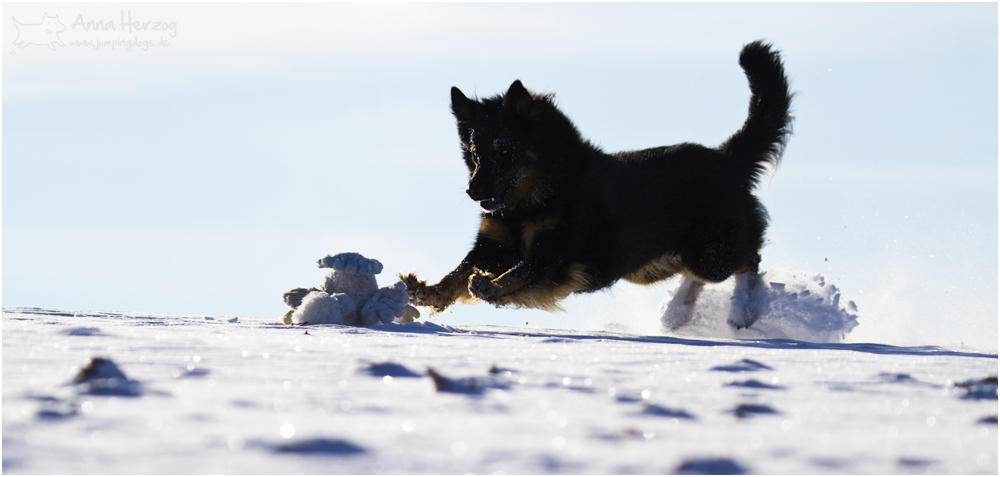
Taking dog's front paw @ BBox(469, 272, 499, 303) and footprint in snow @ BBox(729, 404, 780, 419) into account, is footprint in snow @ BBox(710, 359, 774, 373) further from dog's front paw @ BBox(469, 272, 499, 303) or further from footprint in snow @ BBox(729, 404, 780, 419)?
dog's front paw @ BBox(469, 272, 499, 303)

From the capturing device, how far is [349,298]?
4570mm

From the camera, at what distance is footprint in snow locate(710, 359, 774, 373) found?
2326 millimetres

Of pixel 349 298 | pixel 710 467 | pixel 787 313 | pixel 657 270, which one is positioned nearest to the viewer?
pixel 710 467

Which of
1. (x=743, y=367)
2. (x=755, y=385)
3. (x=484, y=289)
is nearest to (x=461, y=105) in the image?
(x=484, y=289)

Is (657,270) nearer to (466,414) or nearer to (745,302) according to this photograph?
(745,302)

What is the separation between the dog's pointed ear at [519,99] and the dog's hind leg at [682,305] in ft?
7.25

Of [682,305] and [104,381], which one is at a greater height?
[682,305]

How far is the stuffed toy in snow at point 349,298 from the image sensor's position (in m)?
4.37

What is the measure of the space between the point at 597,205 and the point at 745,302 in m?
1.76

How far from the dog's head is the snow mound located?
1.93m

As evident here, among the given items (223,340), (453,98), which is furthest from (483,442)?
(453,98)

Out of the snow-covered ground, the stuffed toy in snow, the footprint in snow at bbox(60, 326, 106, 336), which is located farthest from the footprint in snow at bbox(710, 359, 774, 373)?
the stuffed toy in snow

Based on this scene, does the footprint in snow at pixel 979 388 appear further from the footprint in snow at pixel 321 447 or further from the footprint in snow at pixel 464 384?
the footprint in snow at pixel 321 447

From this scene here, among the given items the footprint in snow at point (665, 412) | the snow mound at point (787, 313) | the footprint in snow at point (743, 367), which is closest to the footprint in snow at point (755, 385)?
the footprint in snow at point (743, 367)
